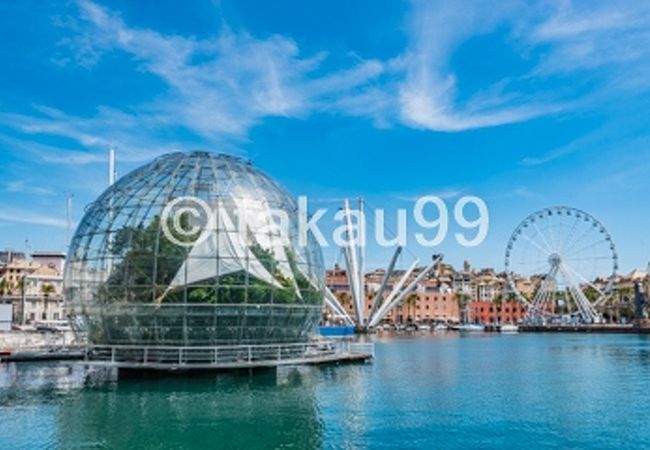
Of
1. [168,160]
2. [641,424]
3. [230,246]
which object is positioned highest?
[168,160]

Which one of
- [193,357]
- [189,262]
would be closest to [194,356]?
[193,357]

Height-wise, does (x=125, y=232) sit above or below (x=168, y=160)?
below

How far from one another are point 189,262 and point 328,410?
12.2 m

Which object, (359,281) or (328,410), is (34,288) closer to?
(359,281)

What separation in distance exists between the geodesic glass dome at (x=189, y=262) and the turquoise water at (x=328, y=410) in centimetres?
305

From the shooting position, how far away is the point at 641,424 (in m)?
24.3

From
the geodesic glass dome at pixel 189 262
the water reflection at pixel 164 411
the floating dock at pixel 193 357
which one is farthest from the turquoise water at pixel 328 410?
the geodesic glass dome at pixel 189 262

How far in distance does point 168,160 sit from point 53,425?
780 inches

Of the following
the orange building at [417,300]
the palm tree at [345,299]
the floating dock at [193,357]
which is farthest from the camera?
the orange building at [417,300]

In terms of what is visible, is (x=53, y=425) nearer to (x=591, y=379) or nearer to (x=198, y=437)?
(x=198, y=437)

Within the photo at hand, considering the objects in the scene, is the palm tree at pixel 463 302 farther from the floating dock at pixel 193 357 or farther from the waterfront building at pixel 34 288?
the floating dock at pixel 193 357

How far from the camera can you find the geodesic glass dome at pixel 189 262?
34000 millimetres

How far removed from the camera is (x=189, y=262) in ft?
112

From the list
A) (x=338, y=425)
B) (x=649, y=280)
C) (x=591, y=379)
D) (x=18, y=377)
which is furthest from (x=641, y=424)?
(x=649, y=280)
